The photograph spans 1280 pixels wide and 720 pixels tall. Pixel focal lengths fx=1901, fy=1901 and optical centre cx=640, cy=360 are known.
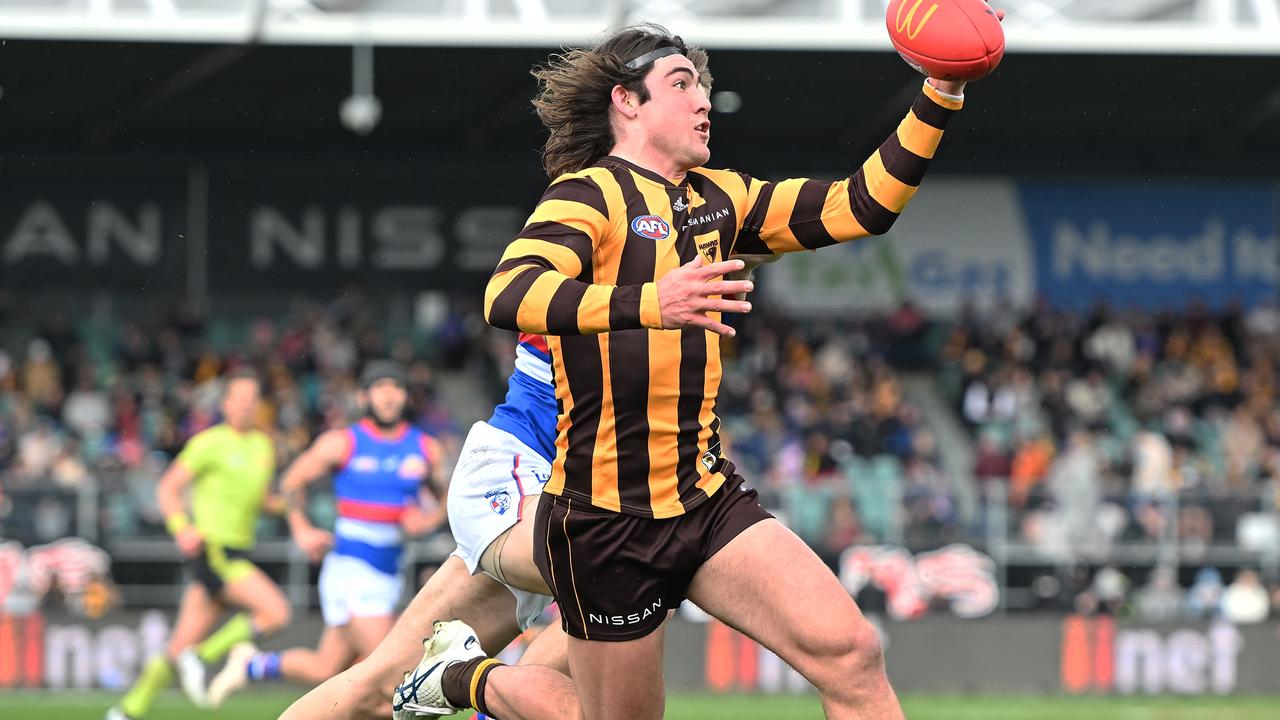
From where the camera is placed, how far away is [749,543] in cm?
527

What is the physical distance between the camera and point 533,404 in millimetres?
6453

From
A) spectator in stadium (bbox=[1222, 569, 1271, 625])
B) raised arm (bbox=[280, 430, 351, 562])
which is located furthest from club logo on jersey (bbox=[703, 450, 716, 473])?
spectator in stadium (bbox=[1222, 569, 1271, 625])

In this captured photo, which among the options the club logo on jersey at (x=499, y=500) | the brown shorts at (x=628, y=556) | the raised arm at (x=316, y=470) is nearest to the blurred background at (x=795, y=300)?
the raised arm at (x=316, y=470)

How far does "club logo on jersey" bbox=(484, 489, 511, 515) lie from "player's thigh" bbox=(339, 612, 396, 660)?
4.19 meters

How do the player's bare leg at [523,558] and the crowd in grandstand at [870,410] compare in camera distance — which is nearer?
the player's bare leg at [523,558]

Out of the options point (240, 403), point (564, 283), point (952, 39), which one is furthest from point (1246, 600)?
point (564, 283)

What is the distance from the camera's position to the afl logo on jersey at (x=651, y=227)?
5.31 m

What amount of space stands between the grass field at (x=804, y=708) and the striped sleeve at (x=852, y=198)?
814cm

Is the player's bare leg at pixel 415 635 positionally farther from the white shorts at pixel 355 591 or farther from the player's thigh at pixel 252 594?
the player's thigh at pixel 252 594

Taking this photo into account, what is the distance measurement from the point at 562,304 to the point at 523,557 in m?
1.45

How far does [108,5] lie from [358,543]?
931 cm

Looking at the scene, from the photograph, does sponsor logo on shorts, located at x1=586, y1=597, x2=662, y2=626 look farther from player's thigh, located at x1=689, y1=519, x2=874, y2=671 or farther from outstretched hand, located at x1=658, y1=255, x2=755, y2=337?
outstretched hand, located at x1=658, y1=255, x2=755, y2=337

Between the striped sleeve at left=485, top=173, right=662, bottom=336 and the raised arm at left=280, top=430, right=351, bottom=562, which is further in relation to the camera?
the raised arm at left=280, top=430, right=351, bottom=562

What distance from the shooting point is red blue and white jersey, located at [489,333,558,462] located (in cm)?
643
